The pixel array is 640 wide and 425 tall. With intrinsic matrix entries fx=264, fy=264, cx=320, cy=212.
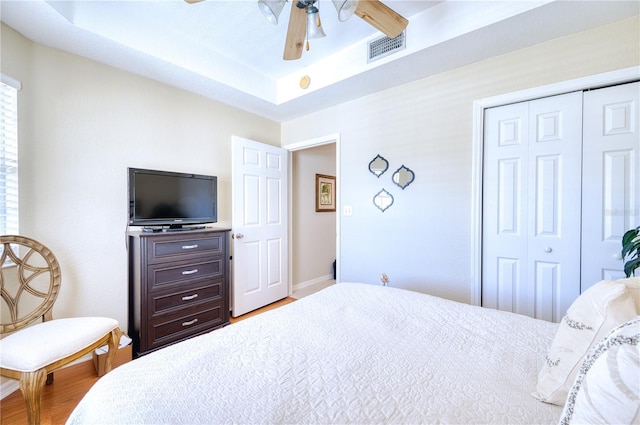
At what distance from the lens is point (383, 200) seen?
8.88ft

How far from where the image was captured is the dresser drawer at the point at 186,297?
2117 millimetres

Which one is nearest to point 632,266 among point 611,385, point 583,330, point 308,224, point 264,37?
point 583,330

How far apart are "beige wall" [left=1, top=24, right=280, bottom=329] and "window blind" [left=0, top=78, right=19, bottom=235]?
1.4 inches

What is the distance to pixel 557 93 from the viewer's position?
1879 millimetres

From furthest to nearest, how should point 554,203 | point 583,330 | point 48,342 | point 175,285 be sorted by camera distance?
point 175,285, point 554,203, point 48,342, point 583,330

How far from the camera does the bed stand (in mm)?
684

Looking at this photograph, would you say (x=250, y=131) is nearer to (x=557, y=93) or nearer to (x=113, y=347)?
(x=113, y=347)

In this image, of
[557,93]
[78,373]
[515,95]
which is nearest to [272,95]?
[515,95]

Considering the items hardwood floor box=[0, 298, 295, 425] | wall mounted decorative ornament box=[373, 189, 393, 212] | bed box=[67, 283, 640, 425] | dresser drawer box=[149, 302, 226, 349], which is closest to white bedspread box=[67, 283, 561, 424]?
bed box=[67, 283, 640, 425]

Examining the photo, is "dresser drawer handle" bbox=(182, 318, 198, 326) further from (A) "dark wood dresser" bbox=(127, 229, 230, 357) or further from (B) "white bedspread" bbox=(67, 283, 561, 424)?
(B) "white bedspread" bbox=(67, 283, 561, 424)

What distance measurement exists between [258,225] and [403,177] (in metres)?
1.74

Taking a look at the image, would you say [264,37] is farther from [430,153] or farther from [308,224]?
[308,224]

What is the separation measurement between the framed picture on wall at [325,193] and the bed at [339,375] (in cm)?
312

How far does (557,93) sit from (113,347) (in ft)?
11.5
